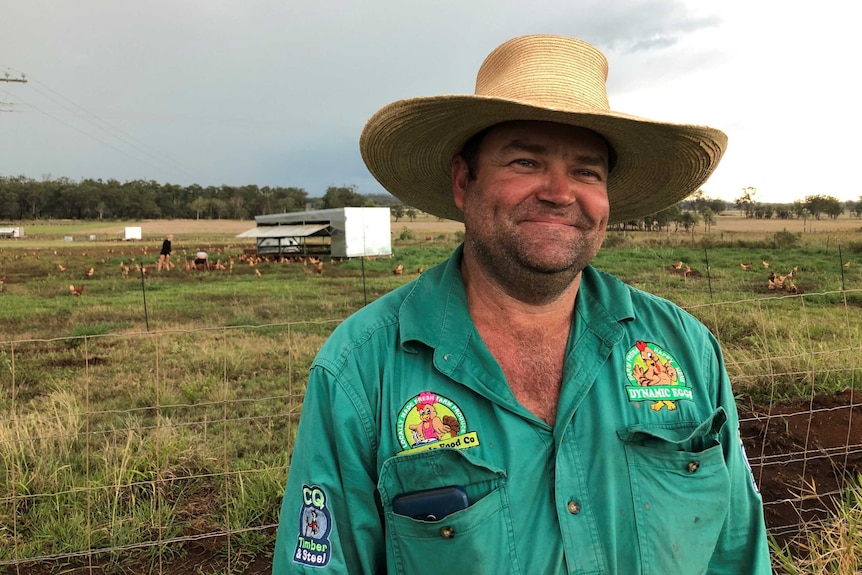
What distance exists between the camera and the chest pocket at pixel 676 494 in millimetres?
1360

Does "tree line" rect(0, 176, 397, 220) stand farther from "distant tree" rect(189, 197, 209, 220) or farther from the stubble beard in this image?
the stubble beard

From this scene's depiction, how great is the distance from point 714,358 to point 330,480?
Answer: 1.11 metres

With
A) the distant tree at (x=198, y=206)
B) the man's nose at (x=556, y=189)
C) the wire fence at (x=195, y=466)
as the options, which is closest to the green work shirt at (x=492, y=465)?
the man's nose at (x=556, y=189)

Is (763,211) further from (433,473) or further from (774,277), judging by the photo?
(433,473)

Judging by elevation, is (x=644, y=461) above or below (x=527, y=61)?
below

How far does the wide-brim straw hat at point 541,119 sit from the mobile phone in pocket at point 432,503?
93 centimetres

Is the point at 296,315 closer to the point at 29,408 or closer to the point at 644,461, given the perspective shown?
the point at 29,408

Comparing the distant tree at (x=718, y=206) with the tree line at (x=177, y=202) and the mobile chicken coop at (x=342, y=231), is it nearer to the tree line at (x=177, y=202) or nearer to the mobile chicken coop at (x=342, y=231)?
the tree line at (x=177, y=202)

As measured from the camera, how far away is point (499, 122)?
1604mm

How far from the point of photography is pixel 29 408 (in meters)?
5.48

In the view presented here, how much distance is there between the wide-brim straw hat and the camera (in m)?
1.52

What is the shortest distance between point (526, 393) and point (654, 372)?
1.15 feet

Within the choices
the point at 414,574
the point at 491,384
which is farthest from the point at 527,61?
the point at 414,574

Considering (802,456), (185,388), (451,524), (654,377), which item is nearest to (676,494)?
(654,377)
